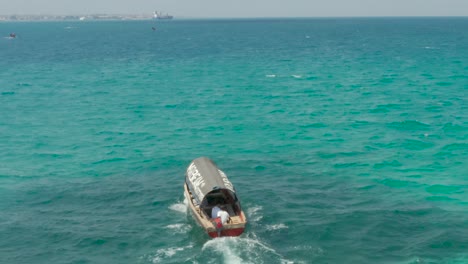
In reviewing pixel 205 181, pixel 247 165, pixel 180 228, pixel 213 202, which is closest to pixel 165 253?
pixel 180 228

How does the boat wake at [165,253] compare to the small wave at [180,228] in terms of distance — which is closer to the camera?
the boat wake at [165,253]

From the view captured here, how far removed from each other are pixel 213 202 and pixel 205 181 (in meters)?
2.05

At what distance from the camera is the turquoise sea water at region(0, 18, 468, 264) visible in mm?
41656

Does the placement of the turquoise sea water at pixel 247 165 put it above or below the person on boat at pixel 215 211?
below

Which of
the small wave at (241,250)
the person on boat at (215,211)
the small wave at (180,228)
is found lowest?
the small wave at (180,228)

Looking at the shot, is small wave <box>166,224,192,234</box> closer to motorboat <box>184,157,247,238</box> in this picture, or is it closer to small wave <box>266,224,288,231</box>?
motorboat <box>184,157,247,238</box>

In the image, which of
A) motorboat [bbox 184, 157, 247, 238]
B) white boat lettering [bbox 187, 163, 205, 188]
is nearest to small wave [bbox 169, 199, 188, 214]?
motorboat [bbox 184, 157, 247, 238]

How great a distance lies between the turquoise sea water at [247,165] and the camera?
4166 centimetres

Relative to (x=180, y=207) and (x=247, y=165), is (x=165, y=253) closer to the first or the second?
(x=180, y=207)

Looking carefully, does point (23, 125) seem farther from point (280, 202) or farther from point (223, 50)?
point (223, 50)

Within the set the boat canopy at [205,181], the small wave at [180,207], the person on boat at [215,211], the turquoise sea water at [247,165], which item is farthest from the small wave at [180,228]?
the person on boat at [215,211]

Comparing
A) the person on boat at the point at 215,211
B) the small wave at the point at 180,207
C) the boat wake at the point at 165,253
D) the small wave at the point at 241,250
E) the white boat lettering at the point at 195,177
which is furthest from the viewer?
the small wave at the point at 180,207

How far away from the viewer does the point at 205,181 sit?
44.6 meters

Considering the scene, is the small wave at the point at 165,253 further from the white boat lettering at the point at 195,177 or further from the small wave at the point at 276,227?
the small wave at the point at 276,227
